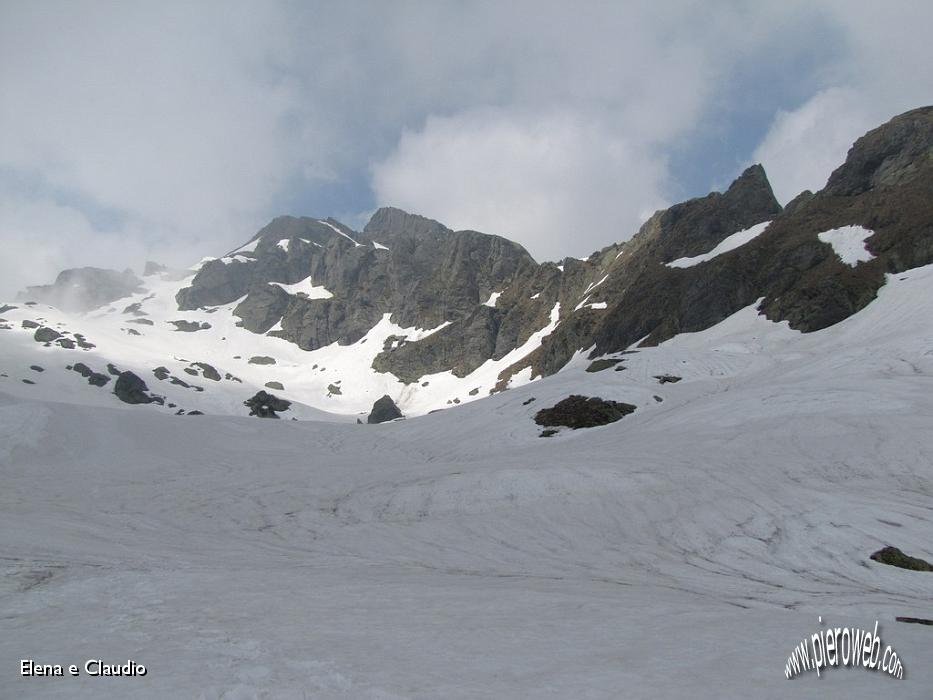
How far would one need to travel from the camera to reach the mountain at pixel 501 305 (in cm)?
6625

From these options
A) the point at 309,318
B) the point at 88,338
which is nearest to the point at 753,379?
the point at 88,338

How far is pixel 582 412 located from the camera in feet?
114

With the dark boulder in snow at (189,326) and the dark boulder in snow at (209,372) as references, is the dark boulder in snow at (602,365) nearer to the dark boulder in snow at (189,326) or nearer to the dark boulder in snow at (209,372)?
the dark boulder in snow at (209,372)

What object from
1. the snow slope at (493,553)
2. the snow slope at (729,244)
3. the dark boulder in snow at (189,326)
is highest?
the dark boulder in snow at (189,326)

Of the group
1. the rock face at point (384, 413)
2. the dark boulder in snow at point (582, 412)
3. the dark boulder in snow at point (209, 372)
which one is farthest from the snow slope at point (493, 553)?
the dark boulder in snow at point (209, 372)

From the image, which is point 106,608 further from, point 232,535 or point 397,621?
point 232,535

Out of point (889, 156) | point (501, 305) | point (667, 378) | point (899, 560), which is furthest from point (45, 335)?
point (889, 156)

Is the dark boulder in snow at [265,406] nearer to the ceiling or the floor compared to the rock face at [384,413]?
nearer to the ceiling

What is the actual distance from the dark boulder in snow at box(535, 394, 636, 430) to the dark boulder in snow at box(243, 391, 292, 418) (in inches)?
2875

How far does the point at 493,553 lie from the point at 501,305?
130 metres

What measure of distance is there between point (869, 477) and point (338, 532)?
1716 centimetres

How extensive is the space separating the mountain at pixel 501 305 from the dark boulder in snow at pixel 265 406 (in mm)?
6710

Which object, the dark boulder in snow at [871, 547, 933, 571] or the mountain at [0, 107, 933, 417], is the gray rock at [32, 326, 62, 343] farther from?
the dark boulder in snow at [871, 547, 933, 571]

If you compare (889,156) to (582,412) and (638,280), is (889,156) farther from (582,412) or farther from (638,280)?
(582,412)
